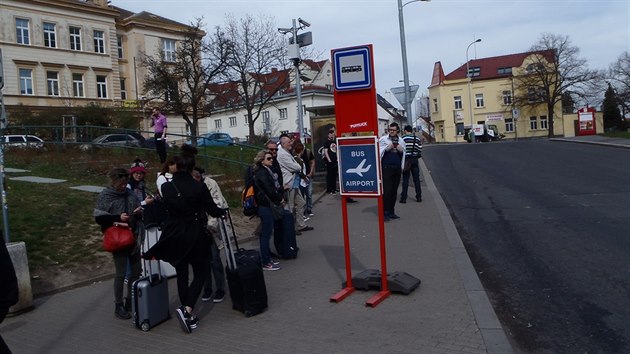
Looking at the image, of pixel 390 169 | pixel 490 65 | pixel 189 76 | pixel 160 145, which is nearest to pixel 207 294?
pixel 390 169

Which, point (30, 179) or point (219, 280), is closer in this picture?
point (219, 280)

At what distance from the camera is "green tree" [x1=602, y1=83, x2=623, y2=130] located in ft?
220

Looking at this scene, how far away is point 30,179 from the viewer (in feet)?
44.7

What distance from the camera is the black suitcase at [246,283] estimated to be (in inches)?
231

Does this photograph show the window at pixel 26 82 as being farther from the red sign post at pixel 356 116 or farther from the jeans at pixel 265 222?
the red sign post at pixel 356 116

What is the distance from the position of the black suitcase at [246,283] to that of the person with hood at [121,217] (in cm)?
102

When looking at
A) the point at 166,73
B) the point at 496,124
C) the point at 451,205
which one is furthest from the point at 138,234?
the point at 496,124

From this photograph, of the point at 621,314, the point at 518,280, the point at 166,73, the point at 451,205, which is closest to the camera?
the point at 621,314

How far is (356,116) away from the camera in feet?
20.7

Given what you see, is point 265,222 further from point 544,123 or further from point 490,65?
point 490,65

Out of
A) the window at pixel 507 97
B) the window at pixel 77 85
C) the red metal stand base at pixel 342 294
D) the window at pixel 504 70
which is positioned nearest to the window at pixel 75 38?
the window at pixel 77 85

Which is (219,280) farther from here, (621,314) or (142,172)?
(621,314)

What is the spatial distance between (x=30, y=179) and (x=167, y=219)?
32.3 ft

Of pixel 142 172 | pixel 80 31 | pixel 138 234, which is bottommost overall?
pixel 138 234
